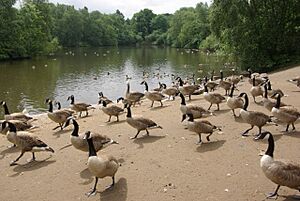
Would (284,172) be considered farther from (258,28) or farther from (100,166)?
(258,28)

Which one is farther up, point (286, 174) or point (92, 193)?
point (286, 174)

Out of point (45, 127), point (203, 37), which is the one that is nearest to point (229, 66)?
point (45, 127)

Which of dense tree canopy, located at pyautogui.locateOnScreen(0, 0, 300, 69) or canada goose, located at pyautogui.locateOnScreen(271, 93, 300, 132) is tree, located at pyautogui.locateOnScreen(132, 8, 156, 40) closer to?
dense tree canopy, located at pyautogui.locateOnScreen(0, 0, 300, 69)

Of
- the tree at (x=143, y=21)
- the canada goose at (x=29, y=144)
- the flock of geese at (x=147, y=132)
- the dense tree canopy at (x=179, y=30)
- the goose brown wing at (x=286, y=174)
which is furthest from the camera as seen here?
the tree at (x=143, y=21)

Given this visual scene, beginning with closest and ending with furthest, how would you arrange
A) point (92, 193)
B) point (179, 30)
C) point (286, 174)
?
1. point (286, 174)
2. point (92, 193)
3. point (179, 30)

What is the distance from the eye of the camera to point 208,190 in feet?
32.4

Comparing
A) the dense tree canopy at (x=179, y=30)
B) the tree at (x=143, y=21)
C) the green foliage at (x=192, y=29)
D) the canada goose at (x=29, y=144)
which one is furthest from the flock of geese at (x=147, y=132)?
the tree at (x=143, y=21)

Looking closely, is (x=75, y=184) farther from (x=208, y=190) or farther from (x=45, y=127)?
(x=45, y=127)

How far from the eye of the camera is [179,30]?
5492 inches

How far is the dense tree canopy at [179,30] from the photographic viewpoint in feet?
139

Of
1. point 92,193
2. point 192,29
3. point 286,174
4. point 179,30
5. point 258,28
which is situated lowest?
point 179,30

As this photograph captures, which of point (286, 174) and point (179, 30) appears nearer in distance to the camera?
point (286, 174)

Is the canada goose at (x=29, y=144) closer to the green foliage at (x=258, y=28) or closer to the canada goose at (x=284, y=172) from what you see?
the canada goose at (x=284, y=172)

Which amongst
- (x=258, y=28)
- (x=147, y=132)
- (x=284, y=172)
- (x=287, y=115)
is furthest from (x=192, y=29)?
(x=284, y=172)
